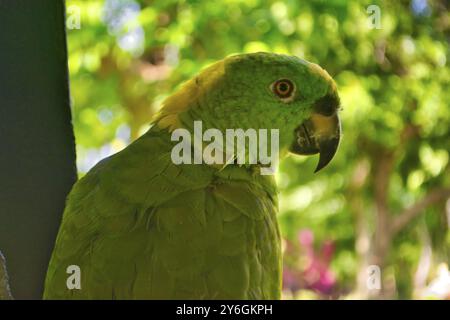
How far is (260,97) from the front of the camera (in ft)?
3.41

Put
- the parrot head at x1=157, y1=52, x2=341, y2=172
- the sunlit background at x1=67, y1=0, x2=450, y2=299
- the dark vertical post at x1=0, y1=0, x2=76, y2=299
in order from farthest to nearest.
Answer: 1. the sunlit background at x1=67, y1=0, x2=450, y2=299
2. the parrot head at x1=157, y1=52, x2=341, y2=172
3. the dark vertical post at x1=0, y1=0, x2=76, y2=299

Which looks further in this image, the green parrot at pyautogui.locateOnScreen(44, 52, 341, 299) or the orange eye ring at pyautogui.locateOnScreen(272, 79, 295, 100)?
the orange eye ring at pyautogui.locateOnScreen(272, 79, 295, 100)

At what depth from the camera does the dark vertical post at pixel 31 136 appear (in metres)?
0.90

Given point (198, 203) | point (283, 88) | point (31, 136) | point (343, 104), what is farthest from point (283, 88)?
point (343, 104)

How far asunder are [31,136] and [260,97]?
1.24 feet

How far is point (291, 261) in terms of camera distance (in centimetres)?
311

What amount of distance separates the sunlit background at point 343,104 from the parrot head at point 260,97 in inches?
28.9

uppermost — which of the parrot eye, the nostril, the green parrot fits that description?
the parrot eye

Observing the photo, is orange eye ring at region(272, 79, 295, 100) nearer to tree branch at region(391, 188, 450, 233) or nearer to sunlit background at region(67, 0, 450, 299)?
sunlit background at region(67, 0, 450, 299)

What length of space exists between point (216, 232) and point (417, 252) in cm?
310

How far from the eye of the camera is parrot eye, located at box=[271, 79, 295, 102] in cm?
104

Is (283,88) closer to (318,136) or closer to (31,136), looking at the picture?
(318,136)

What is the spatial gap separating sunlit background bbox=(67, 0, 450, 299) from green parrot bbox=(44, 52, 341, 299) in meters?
0.76

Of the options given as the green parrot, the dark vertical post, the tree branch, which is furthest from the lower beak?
the tree branch
